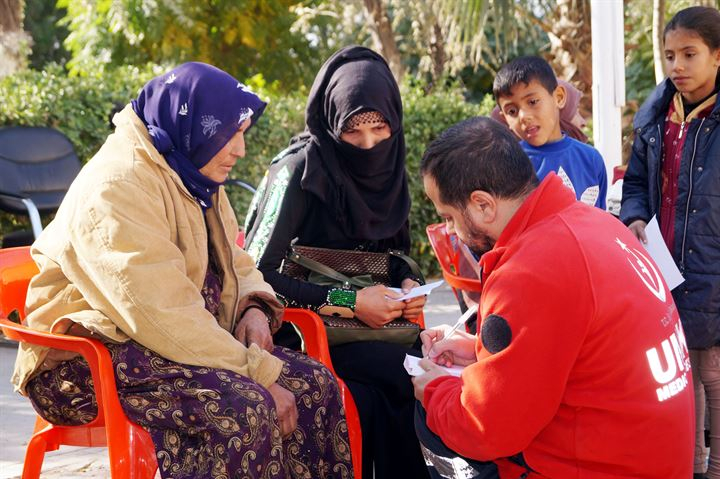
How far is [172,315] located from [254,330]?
515mm

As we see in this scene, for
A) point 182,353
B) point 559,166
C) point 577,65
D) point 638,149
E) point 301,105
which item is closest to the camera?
point 182,353

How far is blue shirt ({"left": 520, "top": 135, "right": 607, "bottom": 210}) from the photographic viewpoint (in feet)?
13.1

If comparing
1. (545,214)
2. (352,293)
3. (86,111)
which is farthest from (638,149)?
(86,111)

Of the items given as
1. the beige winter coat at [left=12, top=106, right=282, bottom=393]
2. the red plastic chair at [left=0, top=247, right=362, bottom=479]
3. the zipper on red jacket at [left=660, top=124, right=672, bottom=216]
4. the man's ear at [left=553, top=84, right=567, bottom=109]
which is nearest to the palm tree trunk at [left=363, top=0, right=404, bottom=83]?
the man's ear at [left=553, top=84, right=567, bottom=109]

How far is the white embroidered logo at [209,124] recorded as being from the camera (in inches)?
113

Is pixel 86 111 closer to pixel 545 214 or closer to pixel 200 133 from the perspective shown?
pixel 200 133

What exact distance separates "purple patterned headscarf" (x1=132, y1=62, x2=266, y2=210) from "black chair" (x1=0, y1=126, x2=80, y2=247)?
3.39m

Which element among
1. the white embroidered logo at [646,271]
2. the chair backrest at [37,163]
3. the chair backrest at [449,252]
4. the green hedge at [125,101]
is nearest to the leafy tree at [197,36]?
the green hedge at [125,101]

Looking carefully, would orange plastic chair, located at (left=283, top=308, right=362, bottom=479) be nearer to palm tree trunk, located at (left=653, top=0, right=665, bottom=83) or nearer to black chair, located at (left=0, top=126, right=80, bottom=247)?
black chair, located at (left=0, top=126, right=80, bottom=247)

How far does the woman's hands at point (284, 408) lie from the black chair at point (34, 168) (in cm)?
369

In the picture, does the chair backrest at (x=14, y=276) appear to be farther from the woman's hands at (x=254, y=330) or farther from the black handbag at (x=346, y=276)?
the black handbag at (x=346, y=276)

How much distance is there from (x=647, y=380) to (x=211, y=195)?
154cm

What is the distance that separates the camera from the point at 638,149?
12.3 ft

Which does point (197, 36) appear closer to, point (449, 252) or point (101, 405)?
point (449, 252)
